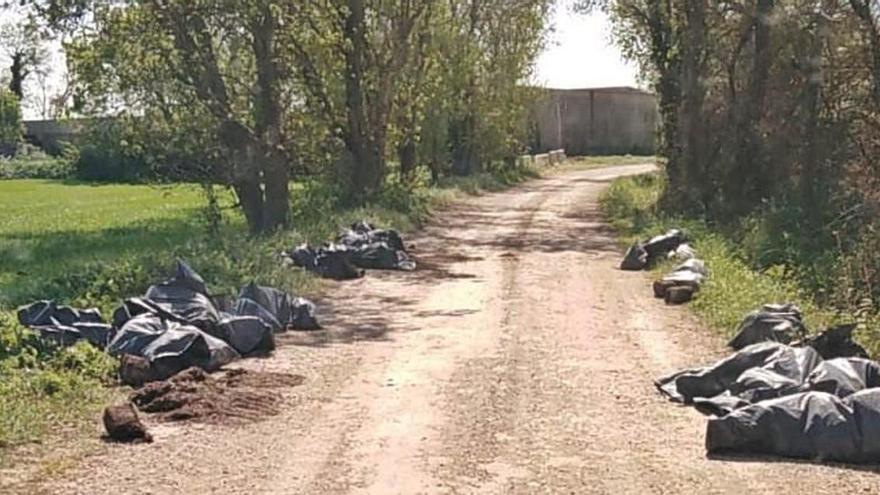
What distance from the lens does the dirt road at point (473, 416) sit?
764cm

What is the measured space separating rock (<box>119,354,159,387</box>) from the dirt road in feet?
3.46

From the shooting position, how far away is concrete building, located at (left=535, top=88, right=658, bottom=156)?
223 ft

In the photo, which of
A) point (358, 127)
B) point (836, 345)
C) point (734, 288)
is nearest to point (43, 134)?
point (358, 127)

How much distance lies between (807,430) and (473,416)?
2.29 m

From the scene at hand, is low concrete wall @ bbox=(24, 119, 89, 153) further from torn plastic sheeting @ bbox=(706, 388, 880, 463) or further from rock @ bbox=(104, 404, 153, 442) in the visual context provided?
torn plastic sheeting @ bbox=(706, 388, 880, 463)

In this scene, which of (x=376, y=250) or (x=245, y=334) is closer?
(x=245, y=334)

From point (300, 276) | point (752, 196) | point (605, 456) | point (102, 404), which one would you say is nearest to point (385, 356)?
point (102, 404)

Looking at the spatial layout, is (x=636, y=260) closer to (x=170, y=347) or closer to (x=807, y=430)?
(x=170, y=347)

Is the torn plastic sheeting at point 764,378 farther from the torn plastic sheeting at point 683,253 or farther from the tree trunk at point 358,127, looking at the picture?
the tree trunk at point 358,127

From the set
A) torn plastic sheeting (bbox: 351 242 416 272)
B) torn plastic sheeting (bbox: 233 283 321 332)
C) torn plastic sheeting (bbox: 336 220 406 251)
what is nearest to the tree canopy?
torn plastic sheeting (bbox: 336 220 406 251)

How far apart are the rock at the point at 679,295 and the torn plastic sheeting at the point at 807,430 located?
22.5 ft

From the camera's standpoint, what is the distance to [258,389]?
403 inches

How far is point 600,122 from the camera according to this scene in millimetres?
69312

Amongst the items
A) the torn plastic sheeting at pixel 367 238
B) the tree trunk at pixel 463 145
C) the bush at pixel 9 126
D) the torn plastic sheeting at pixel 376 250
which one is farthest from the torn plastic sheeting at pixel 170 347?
the bush at pixel 9 126
